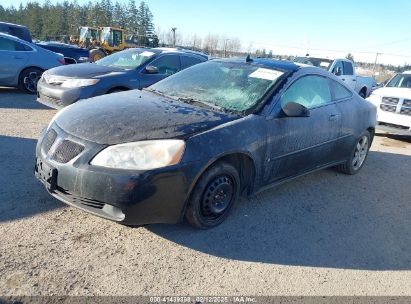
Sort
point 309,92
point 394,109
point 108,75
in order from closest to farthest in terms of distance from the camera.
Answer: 1. point 309,92
2. point 108,75
3. point 394,109

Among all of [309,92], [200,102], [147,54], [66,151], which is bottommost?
[66,151]

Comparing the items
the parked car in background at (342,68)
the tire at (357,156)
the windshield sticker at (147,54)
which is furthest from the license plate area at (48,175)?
the parked car in background at (342,68)

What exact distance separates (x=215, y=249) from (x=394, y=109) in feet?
22.9

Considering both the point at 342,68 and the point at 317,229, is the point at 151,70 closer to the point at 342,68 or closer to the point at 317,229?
the point at 317,229

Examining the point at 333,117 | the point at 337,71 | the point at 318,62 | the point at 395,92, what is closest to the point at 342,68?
the point at 337,71

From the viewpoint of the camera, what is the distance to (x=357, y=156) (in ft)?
18.6

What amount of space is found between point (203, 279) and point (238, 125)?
1.43m

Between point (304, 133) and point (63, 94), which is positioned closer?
point (304, 133)

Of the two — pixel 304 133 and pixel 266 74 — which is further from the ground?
pixel 266 74

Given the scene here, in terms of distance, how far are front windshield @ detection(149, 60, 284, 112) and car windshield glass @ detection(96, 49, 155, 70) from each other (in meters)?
3.50

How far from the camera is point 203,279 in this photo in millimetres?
2826

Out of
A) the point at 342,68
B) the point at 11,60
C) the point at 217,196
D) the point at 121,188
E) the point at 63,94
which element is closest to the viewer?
the point at 121,188

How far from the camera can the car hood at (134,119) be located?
311 centimetres

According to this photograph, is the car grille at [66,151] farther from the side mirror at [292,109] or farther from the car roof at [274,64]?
the car roof at [274,64]
